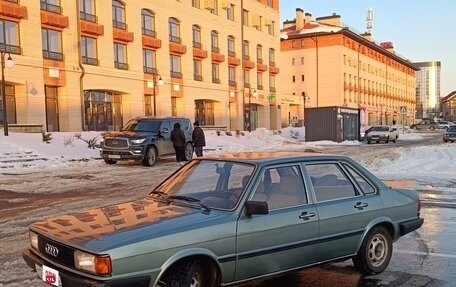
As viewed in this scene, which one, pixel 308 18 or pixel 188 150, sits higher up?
pixel 308 18

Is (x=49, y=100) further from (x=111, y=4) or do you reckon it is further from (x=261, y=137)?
(x=261, y=137)

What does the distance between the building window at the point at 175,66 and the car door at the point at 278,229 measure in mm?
40138

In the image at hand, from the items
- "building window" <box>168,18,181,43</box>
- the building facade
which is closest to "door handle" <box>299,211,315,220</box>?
"building window" <box>168,18,181,43</box>

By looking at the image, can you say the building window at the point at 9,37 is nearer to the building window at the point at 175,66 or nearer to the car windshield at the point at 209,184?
the building window at the point at 175,66

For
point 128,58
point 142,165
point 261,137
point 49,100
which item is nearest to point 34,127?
point 49,100

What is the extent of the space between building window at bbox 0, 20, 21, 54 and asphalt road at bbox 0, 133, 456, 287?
1446cm

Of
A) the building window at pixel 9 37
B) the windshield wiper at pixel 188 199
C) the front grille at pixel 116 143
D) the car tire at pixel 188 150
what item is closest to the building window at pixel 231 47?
the building window at pixel 9 37

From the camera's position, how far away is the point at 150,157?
20.6 metres

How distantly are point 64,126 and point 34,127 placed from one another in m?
6.55

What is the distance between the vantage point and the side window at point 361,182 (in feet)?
19.1

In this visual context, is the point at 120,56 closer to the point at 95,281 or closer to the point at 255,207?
the point at 255,207

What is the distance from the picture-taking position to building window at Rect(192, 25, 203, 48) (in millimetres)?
47625

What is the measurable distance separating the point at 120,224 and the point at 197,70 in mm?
44537

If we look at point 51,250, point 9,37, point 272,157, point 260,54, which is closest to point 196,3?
point 260,54
